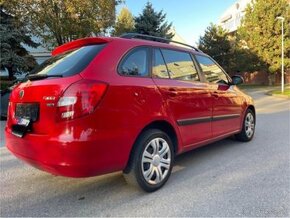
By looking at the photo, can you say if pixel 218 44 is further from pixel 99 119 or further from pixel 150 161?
pixel 99 119

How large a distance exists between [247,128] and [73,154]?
416 cm

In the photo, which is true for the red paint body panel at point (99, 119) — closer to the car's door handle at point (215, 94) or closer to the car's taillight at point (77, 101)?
the car's taillight at point (77, 101)

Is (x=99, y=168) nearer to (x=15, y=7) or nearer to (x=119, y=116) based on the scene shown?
(x=119, y=116)

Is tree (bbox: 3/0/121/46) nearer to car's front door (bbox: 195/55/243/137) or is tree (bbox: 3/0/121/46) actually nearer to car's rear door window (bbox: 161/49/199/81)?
car's front door (bbox: 195/55/243/137)

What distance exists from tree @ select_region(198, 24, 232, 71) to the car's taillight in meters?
36.5

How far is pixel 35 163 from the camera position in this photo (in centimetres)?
340

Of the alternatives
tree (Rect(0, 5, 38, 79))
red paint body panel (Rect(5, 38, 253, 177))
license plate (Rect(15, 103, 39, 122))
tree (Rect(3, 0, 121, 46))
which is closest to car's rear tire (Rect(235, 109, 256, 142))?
red paint body panel (Rect(5, 38, 253, 177))

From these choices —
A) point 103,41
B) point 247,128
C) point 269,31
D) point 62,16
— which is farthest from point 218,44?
point 103,41

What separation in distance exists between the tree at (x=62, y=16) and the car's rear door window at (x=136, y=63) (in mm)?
17966

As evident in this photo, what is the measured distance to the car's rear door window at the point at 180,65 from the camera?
4.28 metres

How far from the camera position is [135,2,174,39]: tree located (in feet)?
75.3

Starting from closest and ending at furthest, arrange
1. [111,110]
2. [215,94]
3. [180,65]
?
[111,110], [180,65], [215,94]

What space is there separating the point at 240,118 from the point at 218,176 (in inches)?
74.8

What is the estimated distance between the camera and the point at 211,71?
523cm
